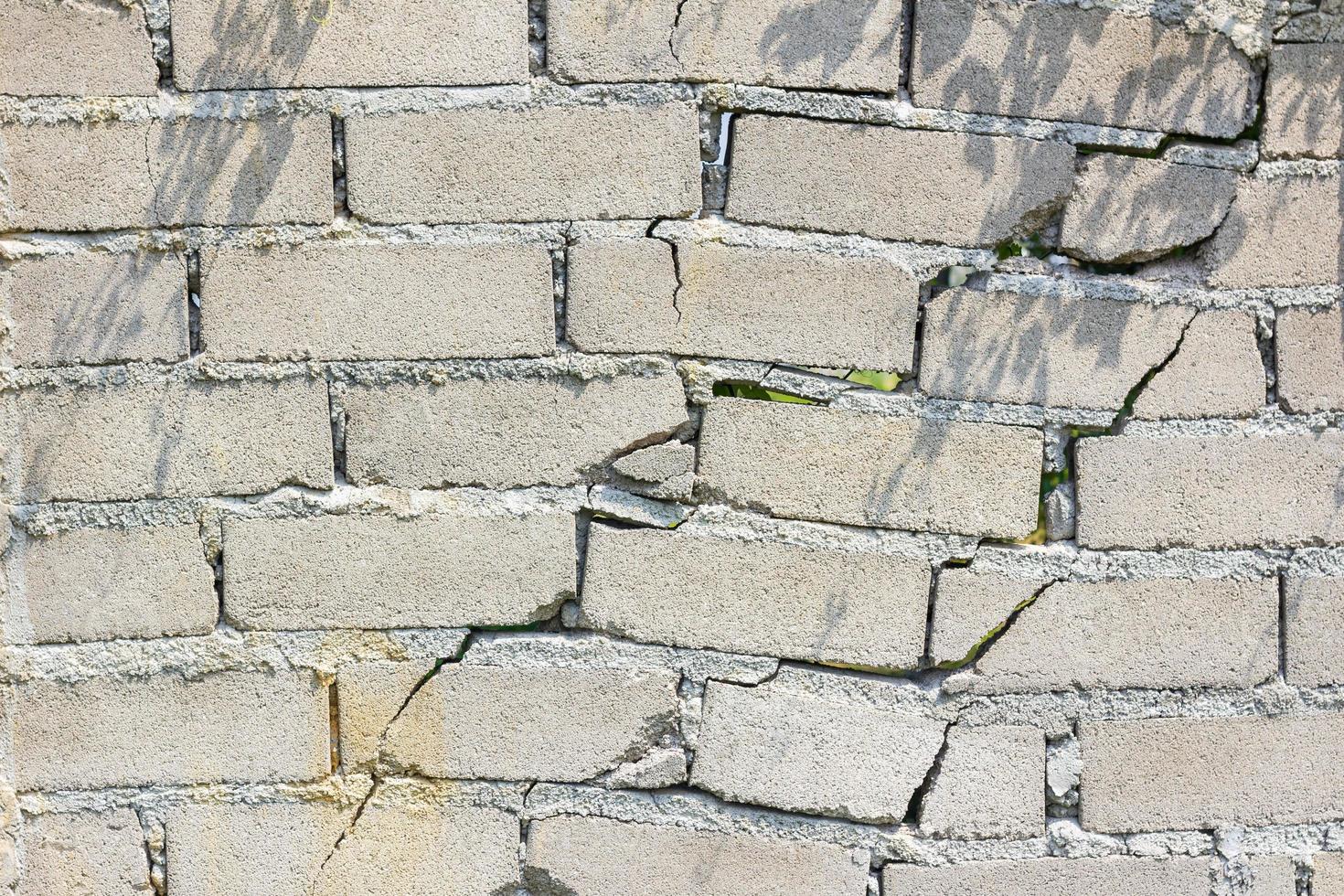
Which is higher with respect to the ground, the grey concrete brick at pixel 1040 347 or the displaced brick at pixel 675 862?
the grey concrete brick at pixel 1040 347

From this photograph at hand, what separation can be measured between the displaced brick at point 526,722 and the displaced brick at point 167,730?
171mm

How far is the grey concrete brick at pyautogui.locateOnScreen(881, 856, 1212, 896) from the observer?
200cm

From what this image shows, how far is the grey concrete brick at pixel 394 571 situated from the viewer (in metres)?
1.94

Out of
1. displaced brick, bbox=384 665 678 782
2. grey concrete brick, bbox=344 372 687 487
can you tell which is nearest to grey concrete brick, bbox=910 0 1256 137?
grey concrete brick, bbox=344 372 687 487

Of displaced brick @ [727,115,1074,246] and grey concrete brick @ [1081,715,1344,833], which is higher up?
displaced brick @ [727,115,1074,246]

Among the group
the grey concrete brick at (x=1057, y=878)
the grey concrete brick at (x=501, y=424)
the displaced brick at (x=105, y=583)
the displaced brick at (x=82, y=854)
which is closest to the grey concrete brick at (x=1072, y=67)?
the grey concrete brick at (x=501, y=424)

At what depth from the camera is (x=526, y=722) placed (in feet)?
6.43

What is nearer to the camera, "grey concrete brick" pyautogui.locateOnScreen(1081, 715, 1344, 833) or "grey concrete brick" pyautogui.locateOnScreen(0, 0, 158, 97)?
"grey concrete brick" pyautogui.locateOnScreen(0, 0, 158, 97)

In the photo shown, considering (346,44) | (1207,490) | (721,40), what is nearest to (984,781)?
(1207,490)

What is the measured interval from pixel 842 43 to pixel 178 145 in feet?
3.76

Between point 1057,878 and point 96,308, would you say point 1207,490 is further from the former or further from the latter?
point 96,308

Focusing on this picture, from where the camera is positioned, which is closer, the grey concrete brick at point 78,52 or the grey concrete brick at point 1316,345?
the grey concrete brick at point 78,52

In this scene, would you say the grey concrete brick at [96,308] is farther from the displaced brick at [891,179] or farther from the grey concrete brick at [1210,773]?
the grey concrete brick at [1210,773]

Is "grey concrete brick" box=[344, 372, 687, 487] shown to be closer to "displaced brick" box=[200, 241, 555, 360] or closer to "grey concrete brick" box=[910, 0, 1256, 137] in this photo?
"displaced brick" box=[200, 241, 555, 360]
